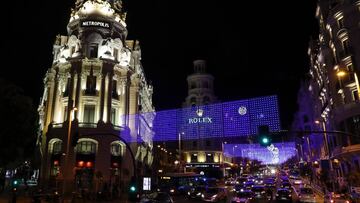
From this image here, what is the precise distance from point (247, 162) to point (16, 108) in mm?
111521

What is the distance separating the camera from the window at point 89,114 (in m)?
49.8

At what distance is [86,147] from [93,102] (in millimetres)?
7341

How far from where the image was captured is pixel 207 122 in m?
87.2

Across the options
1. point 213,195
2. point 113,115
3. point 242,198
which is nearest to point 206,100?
point 113,115

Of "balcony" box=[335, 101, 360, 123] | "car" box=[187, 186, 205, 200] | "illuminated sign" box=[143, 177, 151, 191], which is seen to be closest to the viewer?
"car" box=[187, 186, 205, 200]

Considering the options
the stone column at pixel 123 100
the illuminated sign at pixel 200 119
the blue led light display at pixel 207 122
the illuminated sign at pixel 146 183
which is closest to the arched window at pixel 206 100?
the blue led light display at pixel 207 122

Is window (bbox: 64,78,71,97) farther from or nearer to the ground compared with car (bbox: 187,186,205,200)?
farther from the ground

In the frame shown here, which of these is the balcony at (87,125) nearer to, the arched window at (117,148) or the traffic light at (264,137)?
the arched window at (117,148)

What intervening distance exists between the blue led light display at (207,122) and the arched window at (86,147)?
3300cm

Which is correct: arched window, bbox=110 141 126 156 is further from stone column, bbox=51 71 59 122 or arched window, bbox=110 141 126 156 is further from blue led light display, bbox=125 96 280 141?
blue led light display, bbox=125 96 280 141

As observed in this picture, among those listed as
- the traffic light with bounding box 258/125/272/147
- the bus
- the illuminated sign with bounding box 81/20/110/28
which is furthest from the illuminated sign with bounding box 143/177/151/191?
the illuminated sign with bounding box 81/20/110/28

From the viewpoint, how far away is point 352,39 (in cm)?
3681

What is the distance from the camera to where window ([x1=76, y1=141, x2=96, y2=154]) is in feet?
157

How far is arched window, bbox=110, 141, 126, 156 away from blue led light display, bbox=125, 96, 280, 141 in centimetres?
2899
